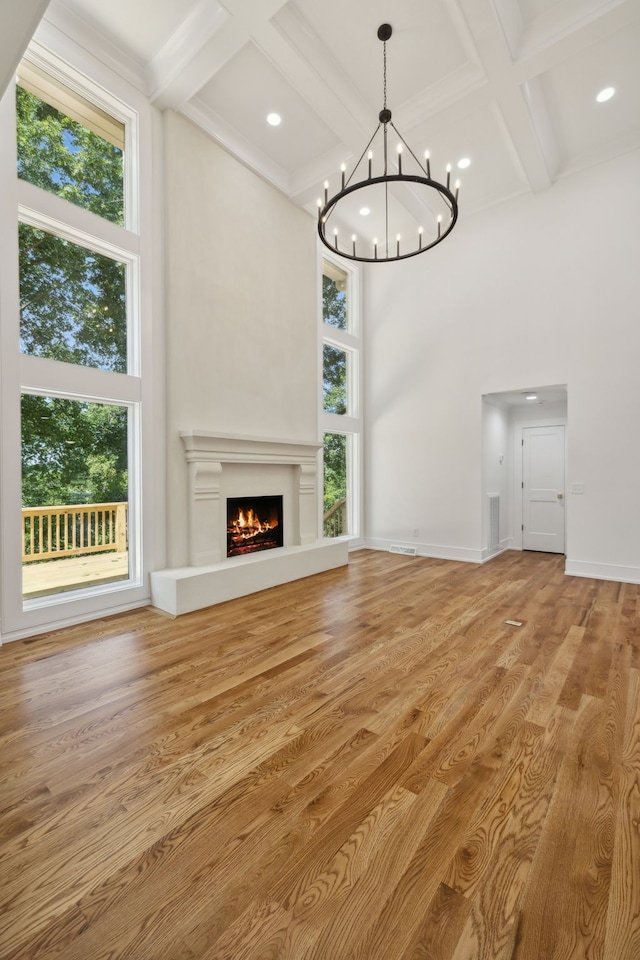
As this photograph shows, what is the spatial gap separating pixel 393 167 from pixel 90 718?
20.8ft

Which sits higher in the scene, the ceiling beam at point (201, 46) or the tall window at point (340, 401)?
the ceiling beam at point (201, 46)

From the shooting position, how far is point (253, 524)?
5184mm

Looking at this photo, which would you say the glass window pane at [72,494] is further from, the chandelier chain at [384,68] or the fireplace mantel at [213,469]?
the chandelier chain at [384,68]

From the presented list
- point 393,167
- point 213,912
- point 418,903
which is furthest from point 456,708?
point 393,167

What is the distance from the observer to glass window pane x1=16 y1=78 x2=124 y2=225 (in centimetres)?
341

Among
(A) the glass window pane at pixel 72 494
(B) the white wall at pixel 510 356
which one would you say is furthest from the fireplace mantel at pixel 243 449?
(B) the white wall at pixel 510 356

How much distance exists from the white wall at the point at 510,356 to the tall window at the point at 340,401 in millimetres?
262

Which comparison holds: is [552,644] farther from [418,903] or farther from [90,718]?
[90,718]

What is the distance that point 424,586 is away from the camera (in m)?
4.72

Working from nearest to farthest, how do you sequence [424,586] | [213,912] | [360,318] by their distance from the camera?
1. [213,912]
2. [424,586]
3. [360,318]

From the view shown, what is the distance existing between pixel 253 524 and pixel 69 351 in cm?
265

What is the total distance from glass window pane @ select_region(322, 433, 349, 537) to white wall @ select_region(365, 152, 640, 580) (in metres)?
0.46

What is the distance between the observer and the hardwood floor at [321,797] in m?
1.17

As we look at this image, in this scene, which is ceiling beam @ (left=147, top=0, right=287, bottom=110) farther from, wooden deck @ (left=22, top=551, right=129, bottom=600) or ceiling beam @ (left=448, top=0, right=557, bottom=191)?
wooden deck @ (left=22, top=551, right=129, bottom=600)
